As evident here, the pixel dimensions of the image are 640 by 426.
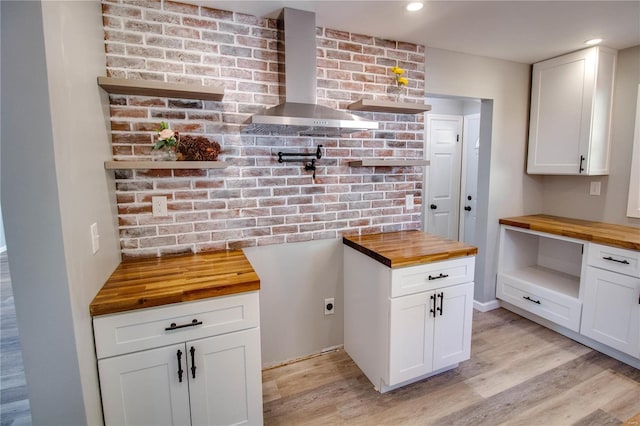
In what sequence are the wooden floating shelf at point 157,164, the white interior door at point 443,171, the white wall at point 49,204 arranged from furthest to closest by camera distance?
the white interior door at point 443,171
the wooden floating shelf at point 157,164
the white wall at point 49,204

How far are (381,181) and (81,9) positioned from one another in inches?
79.3

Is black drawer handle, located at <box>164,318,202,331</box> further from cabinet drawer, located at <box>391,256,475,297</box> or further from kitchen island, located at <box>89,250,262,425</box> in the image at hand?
cabinet drawer, located at <box>391,256,475,297</box>

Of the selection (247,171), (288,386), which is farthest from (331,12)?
(288,386)

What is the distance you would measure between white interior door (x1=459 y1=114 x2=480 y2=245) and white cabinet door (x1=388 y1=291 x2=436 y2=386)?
90.0 inches

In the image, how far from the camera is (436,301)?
2.02m

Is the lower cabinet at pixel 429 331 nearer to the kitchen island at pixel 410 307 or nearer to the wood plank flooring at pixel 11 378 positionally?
the kitchen island at pixel 410 307

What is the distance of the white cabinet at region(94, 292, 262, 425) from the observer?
4.53 ft

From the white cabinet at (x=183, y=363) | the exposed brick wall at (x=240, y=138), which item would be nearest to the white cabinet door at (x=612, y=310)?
the exposed brick wall at (x=240, y=138)

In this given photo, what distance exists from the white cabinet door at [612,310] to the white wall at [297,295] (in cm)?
191

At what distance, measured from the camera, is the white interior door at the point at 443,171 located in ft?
12.8

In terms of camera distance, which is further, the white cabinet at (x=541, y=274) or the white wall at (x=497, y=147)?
the white wall at (x=497, y=147)

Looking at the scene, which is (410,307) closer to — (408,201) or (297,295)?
(297,295)

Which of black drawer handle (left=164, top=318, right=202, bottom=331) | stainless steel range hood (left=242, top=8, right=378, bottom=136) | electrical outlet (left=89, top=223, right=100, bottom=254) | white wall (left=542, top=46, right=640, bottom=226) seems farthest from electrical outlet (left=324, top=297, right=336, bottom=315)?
white wall (left=542, top=46, right=640, bottom=226)

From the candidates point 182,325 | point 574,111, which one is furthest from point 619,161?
point 182,325
